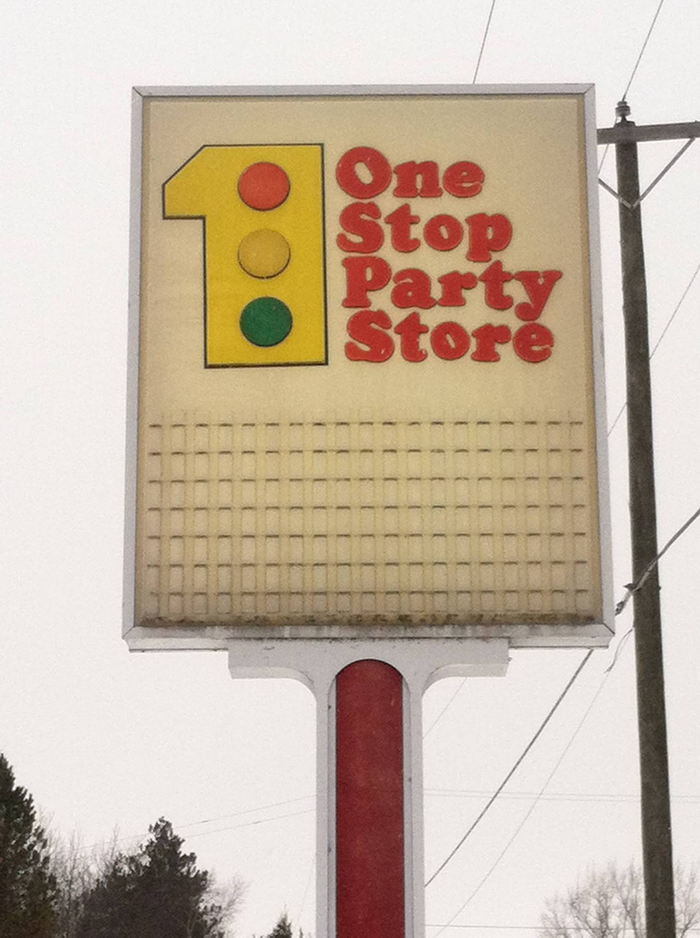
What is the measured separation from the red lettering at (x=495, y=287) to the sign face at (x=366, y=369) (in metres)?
0.01

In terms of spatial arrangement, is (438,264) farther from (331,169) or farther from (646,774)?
(646,774)

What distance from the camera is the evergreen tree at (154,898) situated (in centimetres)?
7088

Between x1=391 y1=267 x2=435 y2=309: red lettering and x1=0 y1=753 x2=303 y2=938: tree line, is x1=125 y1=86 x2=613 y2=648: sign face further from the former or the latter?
x1=0 y1=753 x2=303 y2=938: tree line

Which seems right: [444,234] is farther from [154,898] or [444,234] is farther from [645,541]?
[154,898]

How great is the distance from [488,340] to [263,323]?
4.27 feet

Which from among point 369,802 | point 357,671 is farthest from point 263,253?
point 369,802

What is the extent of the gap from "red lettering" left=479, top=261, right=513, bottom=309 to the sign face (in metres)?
0.01

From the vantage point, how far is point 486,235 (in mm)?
12234

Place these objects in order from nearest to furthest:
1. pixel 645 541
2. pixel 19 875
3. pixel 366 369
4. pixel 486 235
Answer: pixel 366 369, pixel 486 235, pixel 645 541, pixel 19 875

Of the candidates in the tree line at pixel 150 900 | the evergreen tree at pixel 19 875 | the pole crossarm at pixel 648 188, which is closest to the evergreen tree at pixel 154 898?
the tree line at pixel 150 900

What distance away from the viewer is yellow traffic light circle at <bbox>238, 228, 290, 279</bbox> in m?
12.1

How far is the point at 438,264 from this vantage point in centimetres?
1224

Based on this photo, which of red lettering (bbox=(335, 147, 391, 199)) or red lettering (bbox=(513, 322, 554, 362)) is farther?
red lettering (bbox=(335, 147, 391, 199))

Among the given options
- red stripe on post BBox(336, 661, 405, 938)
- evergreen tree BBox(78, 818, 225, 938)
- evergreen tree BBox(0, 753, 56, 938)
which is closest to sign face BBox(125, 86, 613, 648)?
red stripe on post BBox(336, 661, 405, 938)
